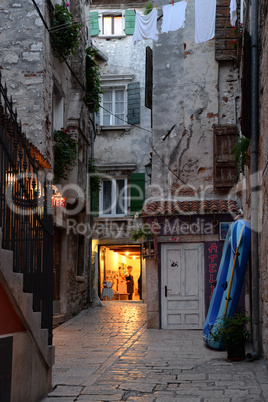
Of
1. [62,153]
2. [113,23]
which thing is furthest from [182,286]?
[113,23]

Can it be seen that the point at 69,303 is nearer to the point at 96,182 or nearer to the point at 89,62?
the point at 96,182

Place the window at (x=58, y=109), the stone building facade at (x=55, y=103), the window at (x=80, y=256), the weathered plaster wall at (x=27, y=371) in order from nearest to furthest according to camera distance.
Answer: the weathered plaster wall at (x=27, y=371), the stone building facade at (x=55, y=103), the window at (x=58, y=109), the window at (x=80, y=256)

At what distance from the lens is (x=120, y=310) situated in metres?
18.2

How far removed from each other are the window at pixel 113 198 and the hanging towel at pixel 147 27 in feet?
31.3

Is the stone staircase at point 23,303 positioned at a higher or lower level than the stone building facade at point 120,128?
lower

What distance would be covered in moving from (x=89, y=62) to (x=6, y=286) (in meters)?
14.2

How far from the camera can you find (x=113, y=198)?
75.5 feet

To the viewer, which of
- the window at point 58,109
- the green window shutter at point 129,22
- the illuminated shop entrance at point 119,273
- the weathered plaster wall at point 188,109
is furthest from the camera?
the green window shutter at point 129,22

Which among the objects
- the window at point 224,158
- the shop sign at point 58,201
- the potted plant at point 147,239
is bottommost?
the potted plant at point 147,239

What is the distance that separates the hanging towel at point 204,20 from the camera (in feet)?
43.3

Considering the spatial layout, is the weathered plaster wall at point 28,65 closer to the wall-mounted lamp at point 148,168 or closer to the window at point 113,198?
the window at point 113,198

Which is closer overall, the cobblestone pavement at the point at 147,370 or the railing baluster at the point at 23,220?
the railing baluster at the point at 23,220

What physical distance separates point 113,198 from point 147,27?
988 centimetres

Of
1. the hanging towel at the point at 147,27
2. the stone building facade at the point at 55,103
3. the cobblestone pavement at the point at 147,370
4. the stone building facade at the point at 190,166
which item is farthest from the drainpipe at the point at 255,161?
the hanging towel at the point at 147,27
